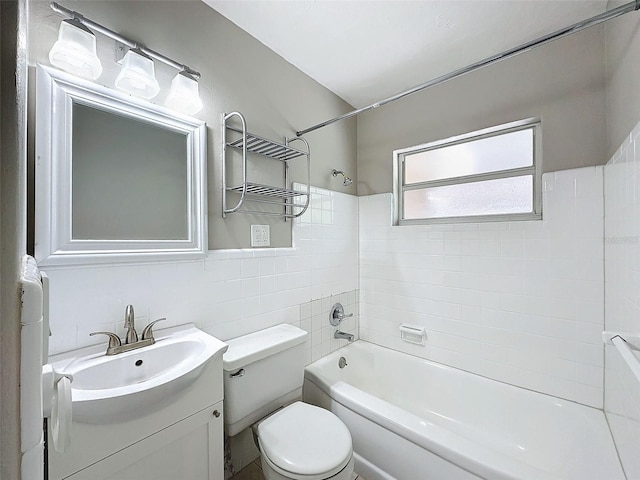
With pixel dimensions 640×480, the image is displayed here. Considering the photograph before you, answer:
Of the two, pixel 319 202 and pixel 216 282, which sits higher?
pixel 319 202

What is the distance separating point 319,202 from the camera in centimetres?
212

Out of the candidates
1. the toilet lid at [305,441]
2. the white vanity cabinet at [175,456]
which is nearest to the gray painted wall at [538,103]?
the toilet lid at [305,441]

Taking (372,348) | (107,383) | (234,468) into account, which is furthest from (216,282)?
(372,348)

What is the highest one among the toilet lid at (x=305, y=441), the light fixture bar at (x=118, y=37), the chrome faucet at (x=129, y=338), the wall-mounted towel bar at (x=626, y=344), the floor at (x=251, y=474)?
the light fixture bar at (x=118, y=37)

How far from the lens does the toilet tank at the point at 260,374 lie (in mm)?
1283

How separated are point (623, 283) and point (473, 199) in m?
0.97

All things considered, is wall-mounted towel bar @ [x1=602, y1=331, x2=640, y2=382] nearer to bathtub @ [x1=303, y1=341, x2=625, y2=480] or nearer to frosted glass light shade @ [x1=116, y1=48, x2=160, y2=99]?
bathtub @ [x1=303, y1=341, x2=625, y2=480]

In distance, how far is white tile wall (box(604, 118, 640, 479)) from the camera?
3.37ft

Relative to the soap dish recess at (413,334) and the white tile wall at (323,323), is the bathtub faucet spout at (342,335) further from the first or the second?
the soap dish recess at (413,334)

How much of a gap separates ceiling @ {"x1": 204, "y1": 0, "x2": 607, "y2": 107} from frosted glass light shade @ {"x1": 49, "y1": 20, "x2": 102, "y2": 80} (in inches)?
27.4

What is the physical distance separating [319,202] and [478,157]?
1189 mm

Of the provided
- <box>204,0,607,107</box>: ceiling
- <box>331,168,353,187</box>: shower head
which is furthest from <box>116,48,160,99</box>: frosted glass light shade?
<box>331,168,353,187</box>: shower head

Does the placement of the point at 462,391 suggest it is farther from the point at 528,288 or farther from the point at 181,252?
the point at 181,252

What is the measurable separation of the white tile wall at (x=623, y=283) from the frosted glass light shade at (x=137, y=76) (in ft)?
6.19
